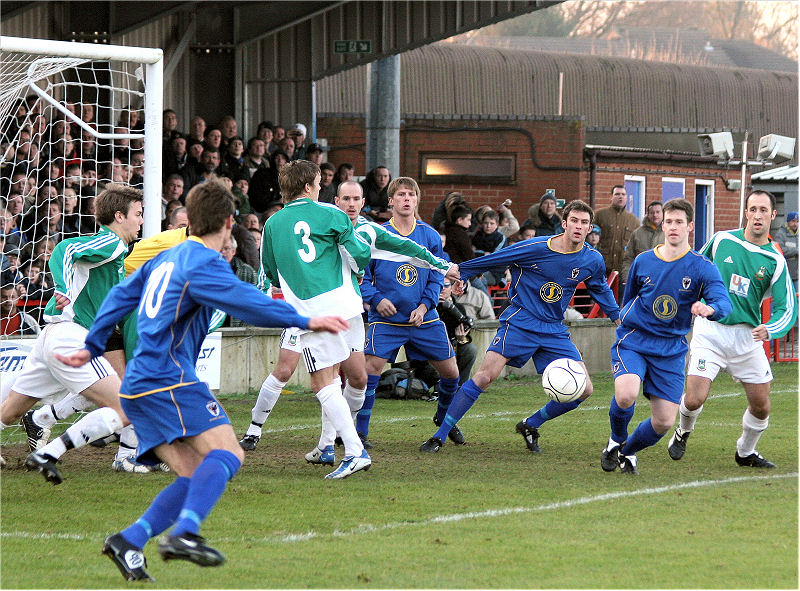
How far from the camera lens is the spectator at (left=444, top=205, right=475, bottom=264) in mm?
14016

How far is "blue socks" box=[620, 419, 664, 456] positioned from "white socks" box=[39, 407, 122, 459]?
3.32 metres

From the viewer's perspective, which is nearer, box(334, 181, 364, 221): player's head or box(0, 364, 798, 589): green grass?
box(0, 364, 798, 589): green grass

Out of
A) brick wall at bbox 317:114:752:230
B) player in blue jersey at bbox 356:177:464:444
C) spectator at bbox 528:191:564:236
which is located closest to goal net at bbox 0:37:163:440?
player in blue jersey at bbox 356:177:464:444

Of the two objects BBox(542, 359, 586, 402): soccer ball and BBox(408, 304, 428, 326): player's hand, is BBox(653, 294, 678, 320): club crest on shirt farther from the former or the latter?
BBox(408, 304, 428, 326): player's hand

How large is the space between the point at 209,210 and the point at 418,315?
12.8 ft

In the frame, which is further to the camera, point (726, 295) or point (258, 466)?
point (258, 466)

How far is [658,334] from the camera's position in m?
8.00

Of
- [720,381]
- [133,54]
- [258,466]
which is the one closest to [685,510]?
[258,466]

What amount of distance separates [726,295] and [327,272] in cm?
252

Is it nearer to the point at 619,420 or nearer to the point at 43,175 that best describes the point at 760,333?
the point at 619,420

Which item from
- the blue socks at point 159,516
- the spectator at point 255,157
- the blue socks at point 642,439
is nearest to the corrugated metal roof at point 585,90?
the spectator at point 255,157

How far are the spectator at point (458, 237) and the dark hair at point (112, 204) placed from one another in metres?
6.92

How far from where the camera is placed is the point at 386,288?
903 cm

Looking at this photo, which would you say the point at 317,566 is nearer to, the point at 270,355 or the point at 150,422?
the point at 150,422
